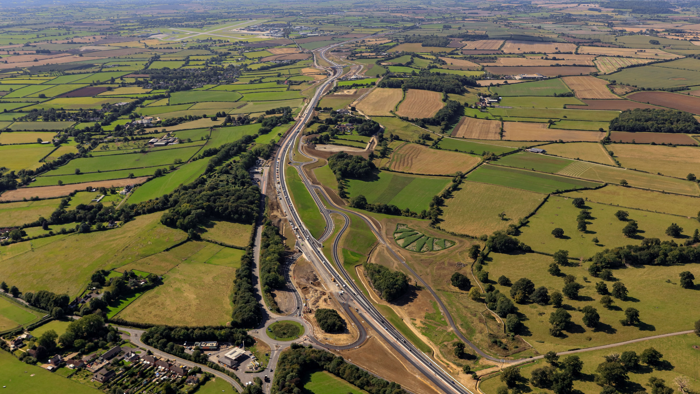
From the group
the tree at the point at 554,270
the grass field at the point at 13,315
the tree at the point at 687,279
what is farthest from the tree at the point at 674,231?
the grass field at the point at 13,315

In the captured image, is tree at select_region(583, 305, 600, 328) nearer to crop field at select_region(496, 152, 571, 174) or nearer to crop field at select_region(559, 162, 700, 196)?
crop field at select_region(559, 162, 700, 196)

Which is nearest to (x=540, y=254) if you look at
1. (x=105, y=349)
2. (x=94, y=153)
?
(x=105, y=349)

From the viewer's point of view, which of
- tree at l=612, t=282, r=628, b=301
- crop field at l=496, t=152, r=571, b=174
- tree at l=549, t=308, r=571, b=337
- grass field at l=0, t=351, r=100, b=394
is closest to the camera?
grass field at l=0, t=351, r=100, b=394

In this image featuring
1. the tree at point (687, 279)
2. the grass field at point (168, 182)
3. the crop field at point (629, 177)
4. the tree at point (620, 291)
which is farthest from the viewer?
the grass field at point (168, 182)

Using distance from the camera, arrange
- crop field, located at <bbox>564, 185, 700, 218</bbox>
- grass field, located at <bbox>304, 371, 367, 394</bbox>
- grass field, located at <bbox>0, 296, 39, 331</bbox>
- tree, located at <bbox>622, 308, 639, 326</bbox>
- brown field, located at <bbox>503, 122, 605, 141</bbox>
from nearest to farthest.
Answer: grass field, located at <bbox>304, 371, 367, 394</bbox>
tree, located at <bbox>622, 308, 639, 326</bbox>
grass field, located at <bbox>0, 296, 39, 331</bbox>
crop field, located at <bbox>564, 185, 700, 218</bbox>
brown field, located at <bbox>503, 122, 605, 141</bbox>

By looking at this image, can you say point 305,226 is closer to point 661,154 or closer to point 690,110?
point 661,154

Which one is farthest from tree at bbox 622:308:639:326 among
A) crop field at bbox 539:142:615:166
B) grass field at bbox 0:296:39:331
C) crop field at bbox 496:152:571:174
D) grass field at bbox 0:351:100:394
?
grass field at bbox 0:296:39:331

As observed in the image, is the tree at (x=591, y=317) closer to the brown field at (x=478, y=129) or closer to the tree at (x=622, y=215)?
the tree at (x=622, y=215)

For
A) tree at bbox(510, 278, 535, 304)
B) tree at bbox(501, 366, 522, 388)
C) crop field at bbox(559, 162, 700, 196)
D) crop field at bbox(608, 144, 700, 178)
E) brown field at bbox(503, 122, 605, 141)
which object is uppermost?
brown field at bbox(503, 122, 605, 141)
